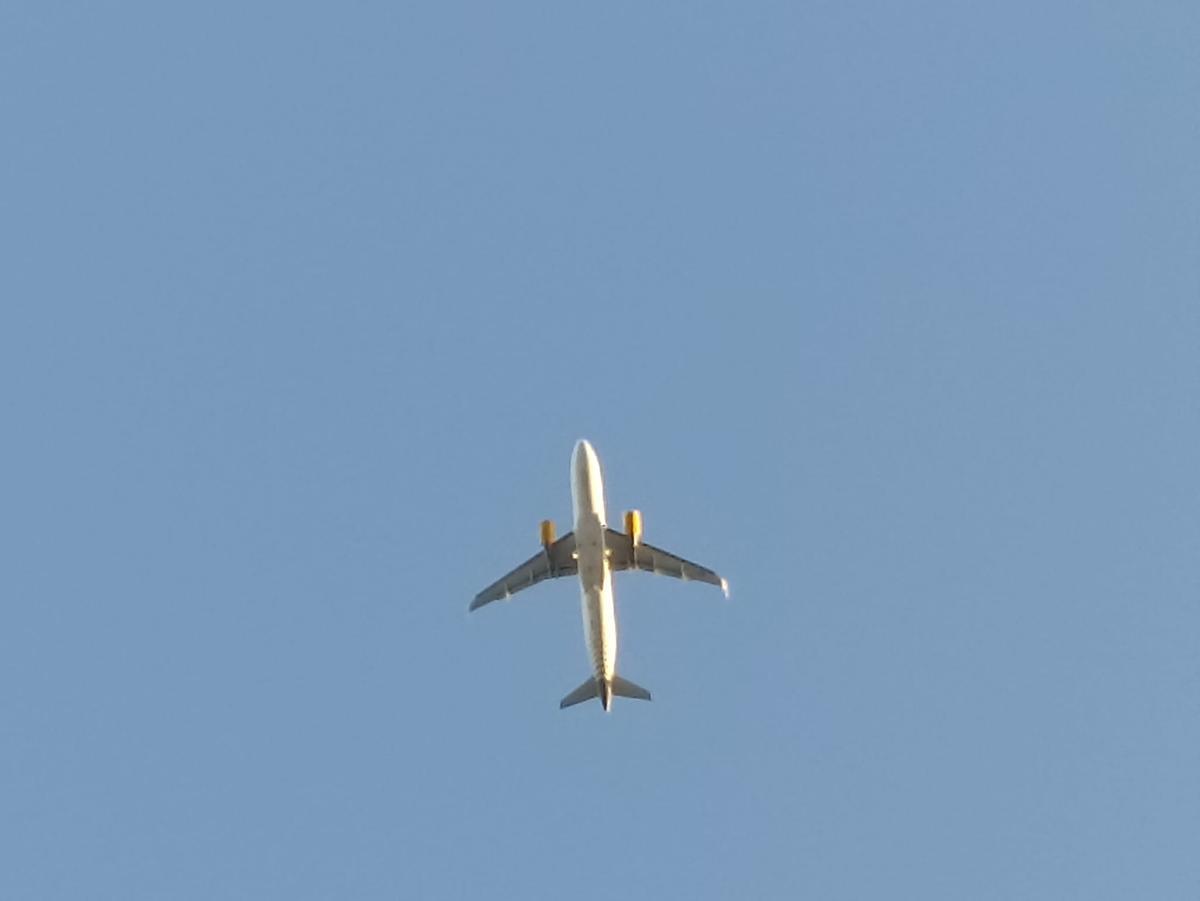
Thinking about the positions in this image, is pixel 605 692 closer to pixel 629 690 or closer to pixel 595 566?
pixel 629 690

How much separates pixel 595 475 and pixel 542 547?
815 cm

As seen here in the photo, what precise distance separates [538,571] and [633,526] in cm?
695

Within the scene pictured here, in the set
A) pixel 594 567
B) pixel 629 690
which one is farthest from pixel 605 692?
pixel 594 567

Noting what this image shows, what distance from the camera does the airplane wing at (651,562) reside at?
336ft

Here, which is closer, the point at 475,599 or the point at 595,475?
the point at 595,475

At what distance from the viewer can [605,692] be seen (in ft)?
336

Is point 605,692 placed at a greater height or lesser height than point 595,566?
lesser

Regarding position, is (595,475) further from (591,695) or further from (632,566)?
(591,695)

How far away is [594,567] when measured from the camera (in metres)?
99.8

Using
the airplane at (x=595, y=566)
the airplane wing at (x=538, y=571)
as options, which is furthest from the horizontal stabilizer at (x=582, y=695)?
the airplane wing at (x=538, y=571)

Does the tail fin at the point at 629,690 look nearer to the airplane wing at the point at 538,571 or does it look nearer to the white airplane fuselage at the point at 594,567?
the white airplane fuselage at the point at 594,567

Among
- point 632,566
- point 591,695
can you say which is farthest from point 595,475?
point 591,695

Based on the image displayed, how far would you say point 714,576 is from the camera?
10475 centimetres

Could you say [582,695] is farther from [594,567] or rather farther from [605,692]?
[594,567]
